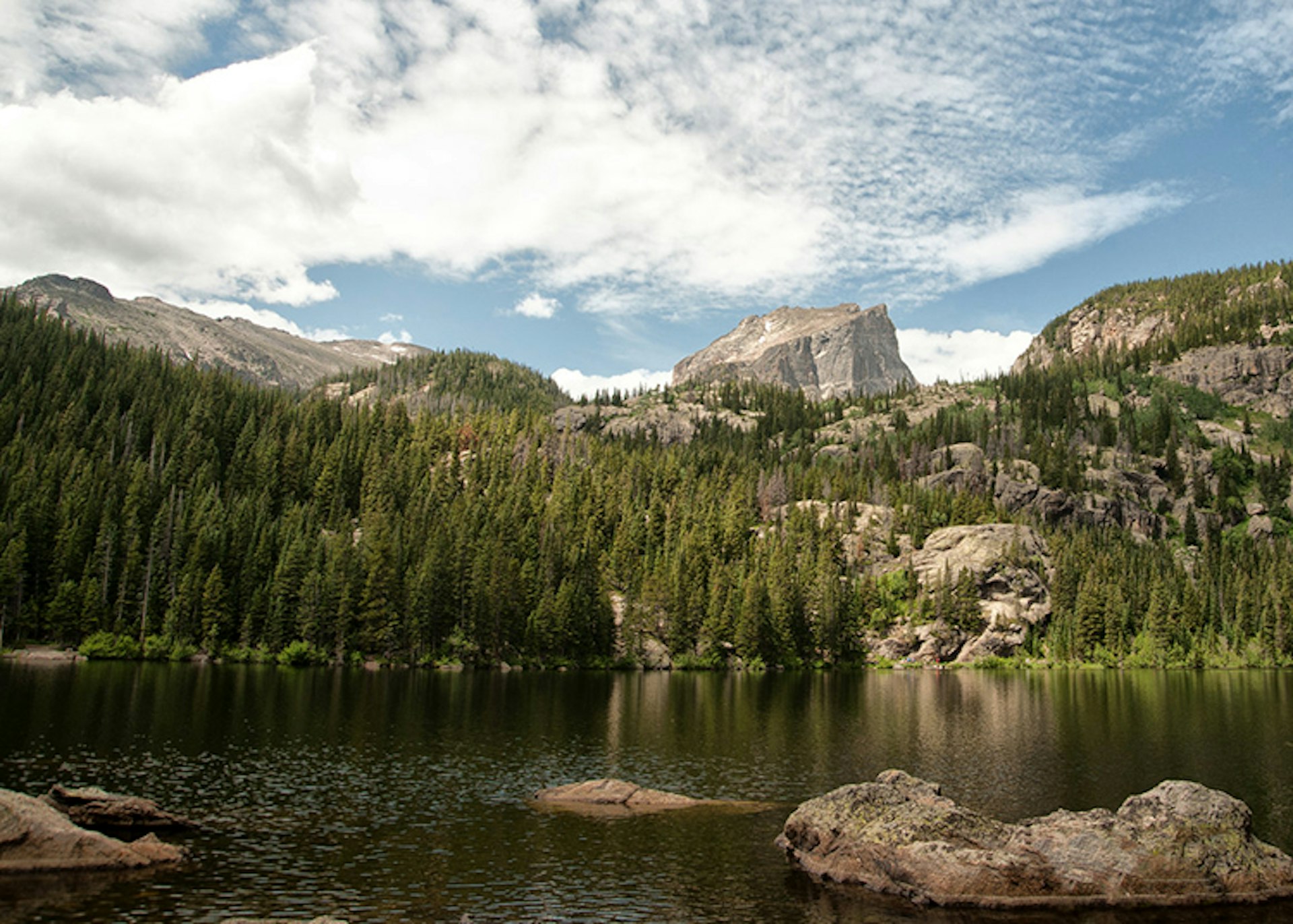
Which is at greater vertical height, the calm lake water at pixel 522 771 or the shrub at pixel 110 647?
the shrub at pixel 110 647

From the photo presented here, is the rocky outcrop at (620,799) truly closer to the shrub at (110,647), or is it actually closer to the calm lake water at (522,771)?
the calm lake water at (522,771)

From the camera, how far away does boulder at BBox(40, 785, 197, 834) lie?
32.2 meters

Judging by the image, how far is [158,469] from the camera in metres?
165

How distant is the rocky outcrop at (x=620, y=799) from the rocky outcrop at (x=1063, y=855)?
9790 millimetres

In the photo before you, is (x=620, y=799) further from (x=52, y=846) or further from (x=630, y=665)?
(x=630, y=665)

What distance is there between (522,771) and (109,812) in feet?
71.5

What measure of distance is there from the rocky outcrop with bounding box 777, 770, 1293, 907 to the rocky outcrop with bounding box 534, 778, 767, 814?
9790mm

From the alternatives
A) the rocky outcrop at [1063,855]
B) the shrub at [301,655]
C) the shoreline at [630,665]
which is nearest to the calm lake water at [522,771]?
the rocky outcrop at [1063,855]

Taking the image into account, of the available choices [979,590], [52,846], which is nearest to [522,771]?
[52,846]

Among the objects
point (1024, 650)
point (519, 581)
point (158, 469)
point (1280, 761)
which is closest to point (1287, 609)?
point (1024, 650)

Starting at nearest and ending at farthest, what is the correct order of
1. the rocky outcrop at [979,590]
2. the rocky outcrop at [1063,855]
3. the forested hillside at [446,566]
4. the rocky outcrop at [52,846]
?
1. the rocky outcrop at [52,846]
2. the rocky outcrop at [1063,855]
3. the forested hillside at [446,566]
4. the rocky outcrop at [979,590]

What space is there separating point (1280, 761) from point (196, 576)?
123455mm

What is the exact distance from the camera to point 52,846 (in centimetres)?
2797

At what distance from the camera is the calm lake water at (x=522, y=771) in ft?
89.7
